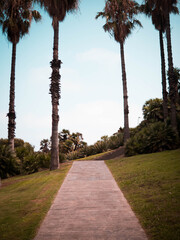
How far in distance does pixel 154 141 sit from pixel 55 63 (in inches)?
348

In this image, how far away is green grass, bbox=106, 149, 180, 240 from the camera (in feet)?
12.6

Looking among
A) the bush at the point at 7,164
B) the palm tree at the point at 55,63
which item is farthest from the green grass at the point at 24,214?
the bush at the point at 7,164

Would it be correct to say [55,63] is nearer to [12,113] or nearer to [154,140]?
[12,113]

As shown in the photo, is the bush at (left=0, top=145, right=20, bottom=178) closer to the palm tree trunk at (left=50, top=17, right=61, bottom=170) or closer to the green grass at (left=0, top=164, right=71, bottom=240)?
the palm tree trunk at (left=50, top=17, right=61, bottom=170)

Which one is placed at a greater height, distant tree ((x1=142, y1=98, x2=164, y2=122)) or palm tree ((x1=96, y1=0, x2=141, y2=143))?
palm tree ((x1=96, y1=0, x2=141, y2=143))

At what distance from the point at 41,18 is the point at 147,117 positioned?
16.1 metres

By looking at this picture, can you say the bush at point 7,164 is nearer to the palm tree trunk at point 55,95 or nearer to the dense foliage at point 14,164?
the dense foliage at point 14,164

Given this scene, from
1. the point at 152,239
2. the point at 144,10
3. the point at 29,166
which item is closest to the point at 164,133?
the point at 29,166

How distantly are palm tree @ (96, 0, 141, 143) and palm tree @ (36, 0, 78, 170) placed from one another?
19.5ft

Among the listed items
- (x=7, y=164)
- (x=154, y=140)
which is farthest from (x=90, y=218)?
(x=154, y=140)

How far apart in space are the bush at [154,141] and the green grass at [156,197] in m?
4.83

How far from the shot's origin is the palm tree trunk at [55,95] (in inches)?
528

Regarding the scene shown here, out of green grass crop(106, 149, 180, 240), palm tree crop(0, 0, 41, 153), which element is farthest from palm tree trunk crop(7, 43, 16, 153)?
green grass crop(106, 149, 180, 240)

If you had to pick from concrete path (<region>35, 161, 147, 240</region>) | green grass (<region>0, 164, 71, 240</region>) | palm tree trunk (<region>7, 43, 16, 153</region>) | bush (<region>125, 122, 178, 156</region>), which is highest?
palm tree trunk (<region>7, 43, 16, 153</region>)
